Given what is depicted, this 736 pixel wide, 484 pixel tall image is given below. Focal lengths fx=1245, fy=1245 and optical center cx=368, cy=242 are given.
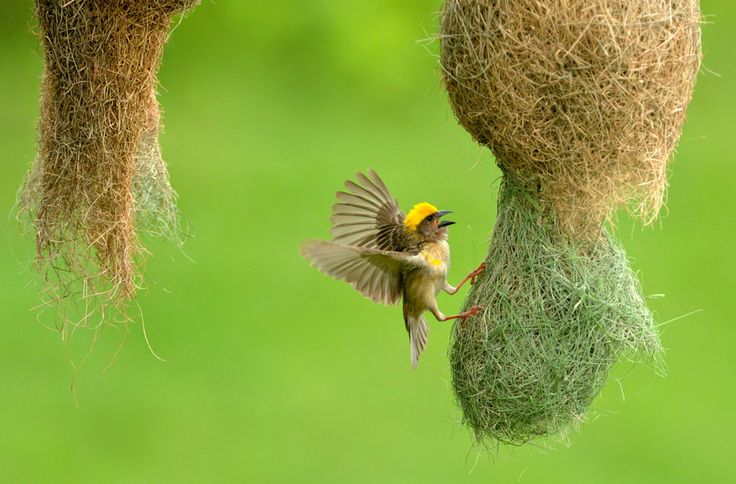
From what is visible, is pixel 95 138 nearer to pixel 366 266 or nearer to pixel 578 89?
pixel 366 266

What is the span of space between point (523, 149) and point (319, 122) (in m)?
5.94

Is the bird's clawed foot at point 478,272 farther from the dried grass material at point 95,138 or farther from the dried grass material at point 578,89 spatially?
the dried grass material at point 95,138

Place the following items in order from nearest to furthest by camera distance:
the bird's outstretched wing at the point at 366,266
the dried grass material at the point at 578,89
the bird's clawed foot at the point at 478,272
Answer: the dried grass material at the point at 578,89 → the bird's outstretched wing at the point at 366,266 → the bird's clawed foot at the point at 478,272

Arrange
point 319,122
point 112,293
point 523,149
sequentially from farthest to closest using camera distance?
1. point 319,122
2. point 112,293
3. point 523,149

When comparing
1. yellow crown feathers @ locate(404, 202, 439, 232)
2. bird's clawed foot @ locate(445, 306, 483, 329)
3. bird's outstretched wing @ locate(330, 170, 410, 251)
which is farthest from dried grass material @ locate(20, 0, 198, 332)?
bird's clawed foot @ locate(445, 306, 483, 329)

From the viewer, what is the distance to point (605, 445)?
6859 mm

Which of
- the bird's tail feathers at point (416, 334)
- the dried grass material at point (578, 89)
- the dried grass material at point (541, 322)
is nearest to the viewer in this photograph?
the dried grass material at point (578, 89)

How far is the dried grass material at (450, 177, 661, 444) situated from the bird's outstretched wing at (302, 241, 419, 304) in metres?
0.25

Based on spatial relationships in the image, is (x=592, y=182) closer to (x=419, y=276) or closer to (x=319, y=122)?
(x=419, y=276)

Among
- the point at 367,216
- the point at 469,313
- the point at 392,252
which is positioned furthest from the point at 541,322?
the point at 367,216

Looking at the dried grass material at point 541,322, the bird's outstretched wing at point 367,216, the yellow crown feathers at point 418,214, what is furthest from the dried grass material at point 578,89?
the bird's outstretched wing at point 367,216

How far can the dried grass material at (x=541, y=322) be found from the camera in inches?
141

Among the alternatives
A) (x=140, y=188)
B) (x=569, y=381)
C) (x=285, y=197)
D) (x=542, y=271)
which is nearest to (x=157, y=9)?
A: (x=140, y=188)

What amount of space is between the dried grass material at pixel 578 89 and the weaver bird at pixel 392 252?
34 centimetres
